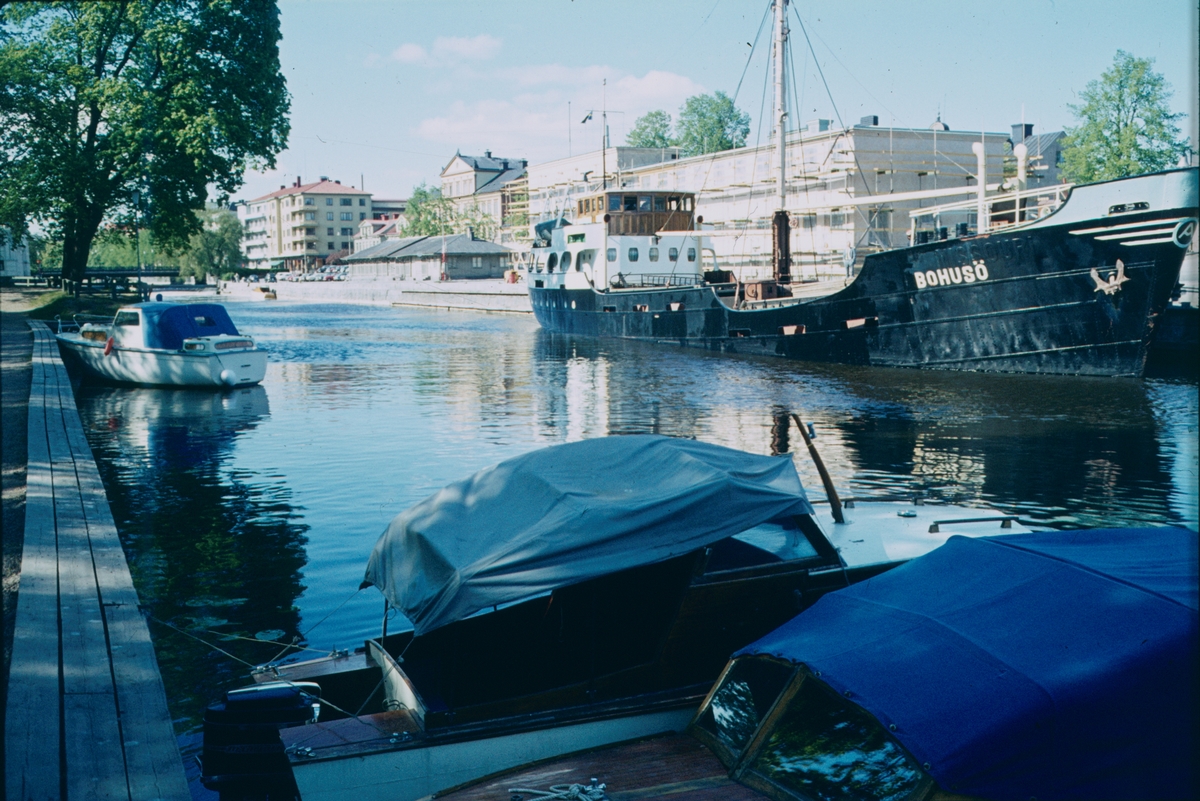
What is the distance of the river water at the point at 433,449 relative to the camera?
10898mm

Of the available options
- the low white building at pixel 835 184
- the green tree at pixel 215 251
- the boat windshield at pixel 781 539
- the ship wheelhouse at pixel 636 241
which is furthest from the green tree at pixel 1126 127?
the green tree at pixel 215 251

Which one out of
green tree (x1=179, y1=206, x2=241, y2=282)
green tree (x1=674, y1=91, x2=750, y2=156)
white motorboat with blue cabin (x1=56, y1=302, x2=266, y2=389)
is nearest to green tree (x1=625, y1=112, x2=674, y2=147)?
green tree (x1=674, y1=91, x2=750, y2=156)

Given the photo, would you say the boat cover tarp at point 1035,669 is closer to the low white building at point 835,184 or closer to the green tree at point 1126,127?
the low white building at point 835,184

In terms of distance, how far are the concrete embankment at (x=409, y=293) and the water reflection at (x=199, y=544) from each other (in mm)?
50787

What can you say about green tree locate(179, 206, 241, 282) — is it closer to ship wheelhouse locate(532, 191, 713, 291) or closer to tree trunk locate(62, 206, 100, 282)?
tree trunk locate(62, 206, 100, 282)

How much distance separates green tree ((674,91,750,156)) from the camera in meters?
113

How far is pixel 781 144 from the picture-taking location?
134 ft

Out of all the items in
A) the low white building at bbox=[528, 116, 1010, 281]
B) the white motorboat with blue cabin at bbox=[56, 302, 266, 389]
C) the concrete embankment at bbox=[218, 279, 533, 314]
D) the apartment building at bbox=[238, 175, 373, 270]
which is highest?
the apartment building at bbox=[238, 175, 373, 270]

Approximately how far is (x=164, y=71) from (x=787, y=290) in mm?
27273

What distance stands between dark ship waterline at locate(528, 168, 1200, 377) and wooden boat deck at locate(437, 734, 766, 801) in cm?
1869

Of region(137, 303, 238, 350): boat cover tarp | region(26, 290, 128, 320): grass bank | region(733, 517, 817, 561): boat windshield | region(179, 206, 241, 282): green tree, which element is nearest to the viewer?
region(733, 517, 817, 561): boat windshield

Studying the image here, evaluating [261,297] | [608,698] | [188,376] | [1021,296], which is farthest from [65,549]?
[261,297]

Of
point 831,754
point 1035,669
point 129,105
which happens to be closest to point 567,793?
point 831,754

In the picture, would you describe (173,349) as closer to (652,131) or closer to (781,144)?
(781,144)
